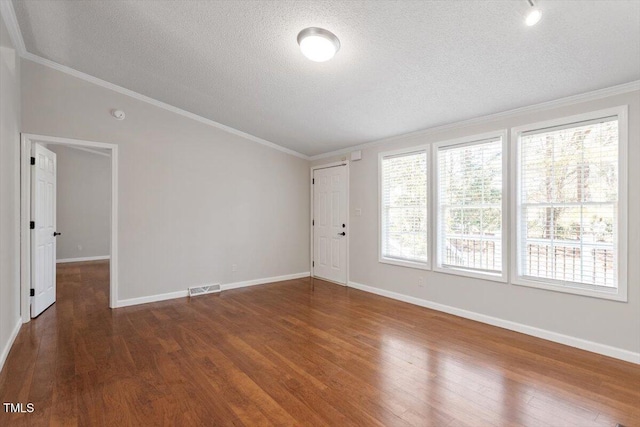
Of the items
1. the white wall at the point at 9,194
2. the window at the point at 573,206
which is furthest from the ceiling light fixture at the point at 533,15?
the white wall at the point at 9,194

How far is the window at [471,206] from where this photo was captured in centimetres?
363

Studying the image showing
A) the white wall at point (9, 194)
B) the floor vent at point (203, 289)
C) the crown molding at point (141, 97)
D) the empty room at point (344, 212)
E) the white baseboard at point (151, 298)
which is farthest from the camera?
the floor vent at point (203, 289)

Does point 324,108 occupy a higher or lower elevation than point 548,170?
higher

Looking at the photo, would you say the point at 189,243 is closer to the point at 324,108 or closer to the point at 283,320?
the point at 283,320

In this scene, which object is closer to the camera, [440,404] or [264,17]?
[440,404]

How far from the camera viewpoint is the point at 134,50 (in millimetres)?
3303

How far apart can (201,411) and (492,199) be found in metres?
3.54

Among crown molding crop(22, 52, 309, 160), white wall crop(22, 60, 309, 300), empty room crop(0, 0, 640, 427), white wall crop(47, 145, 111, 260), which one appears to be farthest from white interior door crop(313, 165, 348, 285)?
white wall crop(47, 145, 111, 260)

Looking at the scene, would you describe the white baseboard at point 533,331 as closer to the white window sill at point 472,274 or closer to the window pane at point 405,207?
the white window sill at point 472,274

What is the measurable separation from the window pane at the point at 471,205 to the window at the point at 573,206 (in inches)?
10.1

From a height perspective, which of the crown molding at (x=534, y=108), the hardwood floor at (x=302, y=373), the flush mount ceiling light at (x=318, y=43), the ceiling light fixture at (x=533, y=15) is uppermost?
the flush mount ceiling light at (x=318, y=43)

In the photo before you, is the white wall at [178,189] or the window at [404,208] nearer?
the white wall at [178,189]

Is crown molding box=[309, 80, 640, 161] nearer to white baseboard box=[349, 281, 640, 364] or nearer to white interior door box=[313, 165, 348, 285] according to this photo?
white interior door box=[313, 165, 348, 285]

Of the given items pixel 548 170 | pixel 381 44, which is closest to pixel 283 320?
pixel 381 44
